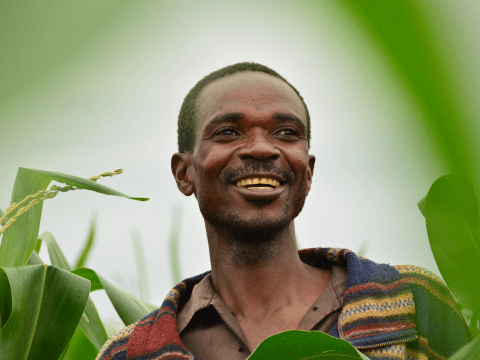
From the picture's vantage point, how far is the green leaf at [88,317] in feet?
2.94

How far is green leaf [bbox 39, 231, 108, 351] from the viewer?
35.3 inches

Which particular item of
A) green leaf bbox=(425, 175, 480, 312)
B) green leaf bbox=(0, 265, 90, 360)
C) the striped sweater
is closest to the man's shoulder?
the striped sweater

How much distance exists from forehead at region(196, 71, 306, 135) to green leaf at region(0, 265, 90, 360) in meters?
0.36

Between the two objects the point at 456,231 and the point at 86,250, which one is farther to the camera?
the point at 86,250

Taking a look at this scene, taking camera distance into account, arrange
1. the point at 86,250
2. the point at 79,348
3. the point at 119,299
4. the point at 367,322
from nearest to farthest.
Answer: the point at 367,322
the point at 119,299
the point at 79,348
the point at 86,250

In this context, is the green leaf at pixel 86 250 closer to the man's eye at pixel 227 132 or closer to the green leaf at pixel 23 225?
the green leaf at pixel 23 225

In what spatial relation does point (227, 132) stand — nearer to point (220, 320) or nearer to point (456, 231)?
point (220, 320)

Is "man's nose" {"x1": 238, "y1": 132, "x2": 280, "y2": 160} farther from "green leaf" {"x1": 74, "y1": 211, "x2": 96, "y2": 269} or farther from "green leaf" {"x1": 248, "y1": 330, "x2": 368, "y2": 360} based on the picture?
"green leaf" {"x1": 74, "y1": 211, "x2": 96, "y2": 269}

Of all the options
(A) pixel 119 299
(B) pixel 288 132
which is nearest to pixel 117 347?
(A) pixel 119 299

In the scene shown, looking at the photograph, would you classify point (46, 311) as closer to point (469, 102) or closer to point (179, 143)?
point (179, 143)

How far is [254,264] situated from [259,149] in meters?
0.22

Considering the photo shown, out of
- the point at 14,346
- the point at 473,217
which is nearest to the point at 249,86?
the point at 14,346

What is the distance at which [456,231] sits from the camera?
0.43 feet

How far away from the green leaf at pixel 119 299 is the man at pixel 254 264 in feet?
0.16
